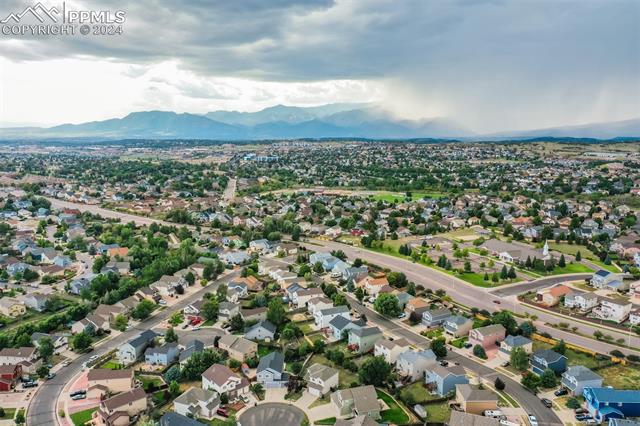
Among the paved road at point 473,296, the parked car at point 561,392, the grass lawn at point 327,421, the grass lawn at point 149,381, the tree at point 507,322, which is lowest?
the grass lawn at point 149,381

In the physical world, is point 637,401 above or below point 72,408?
above

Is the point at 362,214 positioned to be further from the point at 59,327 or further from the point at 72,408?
the point at 72,408

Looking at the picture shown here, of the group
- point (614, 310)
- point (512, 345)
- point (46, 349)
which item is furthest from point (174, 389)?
point (614, 310)

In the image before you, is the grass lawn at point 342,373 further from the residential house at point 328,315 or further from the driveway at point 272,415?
the residential house at point 328,315

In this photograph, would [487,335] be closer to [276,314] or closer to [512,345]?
[512,345]

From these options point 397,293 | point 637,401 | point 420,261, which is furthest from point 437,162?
point 637,401

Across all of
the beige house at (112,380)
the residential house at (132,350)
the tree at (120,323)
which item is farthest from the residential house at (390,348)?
the tree at (120,323)

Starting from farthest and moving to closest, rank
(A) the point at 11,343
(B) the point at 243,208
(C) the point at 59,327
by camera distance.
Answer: (B) the point at 243,208 → (C) the point at 59,327 → (A) the point at 11,343
